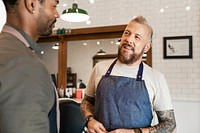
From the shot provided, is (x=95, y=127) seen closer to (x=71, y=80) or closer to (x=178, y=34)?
(x=178, y=34)

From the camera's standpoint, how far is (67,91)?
5031 millimetres

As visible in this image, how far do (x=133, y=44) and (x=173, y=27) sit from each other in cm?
279

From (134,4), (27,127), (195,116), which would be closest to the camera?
(27,127)

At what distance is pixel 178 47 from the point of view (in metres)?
4.23

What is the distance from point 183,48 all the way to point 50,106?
12.4 ft

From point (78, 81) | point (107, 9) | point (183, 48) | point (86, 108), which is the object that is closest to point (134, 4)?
point (107, 9)

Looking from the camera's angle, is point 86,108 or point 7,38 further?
point 86,108

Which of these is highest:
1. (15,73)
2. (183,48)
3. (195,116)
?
(183,48)

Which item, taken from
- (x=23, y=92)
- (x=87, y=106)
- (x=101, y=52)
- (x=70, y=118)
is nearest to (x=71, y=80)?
(x=101, y=52)

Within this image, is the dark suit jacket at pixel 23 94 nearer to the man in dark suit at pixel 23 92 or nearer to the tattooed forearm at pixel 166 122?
the man in dark suit at pixel 23 92

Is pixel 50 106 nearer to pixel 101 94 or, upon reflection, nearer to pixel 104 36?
pixel 101 94

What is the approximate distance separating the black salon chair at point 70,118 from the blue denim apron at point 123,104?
127mm

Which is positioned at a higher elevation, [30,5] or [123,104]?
[30,5]

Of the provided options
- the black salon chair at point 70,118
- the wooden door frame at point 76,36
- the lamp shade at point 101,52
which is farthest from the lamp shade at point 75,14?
the black salon chair at point 70,118
